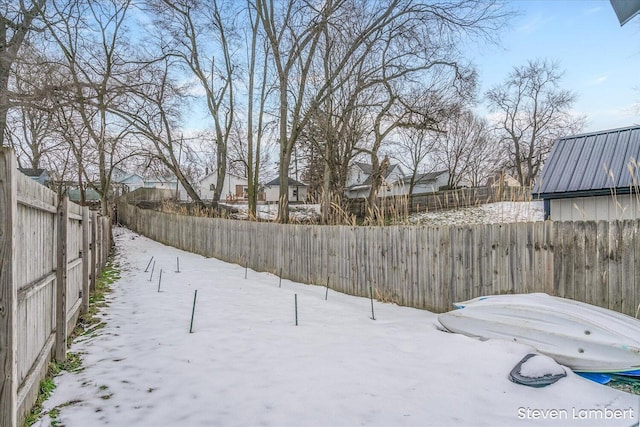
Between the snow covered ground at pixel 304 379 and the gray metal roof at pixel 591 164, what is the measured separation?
152 inches

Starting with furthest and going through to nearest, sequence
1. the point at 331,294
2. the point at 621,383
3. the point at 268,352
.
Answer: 1. the point at 331,294
2. the point at 268,352
3. the point at 621,383

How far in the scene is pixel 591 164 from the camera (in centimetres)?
681

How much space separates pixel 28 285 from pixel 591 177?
772 centimetres

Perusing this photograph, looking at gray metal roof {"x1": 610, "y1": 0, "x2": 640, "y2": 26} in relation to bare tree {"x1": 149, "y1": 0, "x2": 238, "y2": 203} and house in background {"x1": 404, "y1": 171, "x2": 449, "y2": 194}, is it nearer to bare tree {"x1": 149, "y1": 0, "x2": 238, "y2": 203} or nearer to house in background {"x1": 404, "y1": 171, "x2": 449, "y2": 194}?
bare tree {"x1": 149, "y1": 0, "x2": 238, "y2": 203}

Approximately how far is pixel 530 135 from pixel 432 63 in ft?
70.3

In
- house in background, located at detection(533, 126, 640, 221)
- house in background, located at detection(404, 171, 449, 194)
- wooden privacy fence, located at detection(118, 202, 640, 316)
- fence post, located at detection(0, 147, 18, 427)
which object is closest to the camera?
fence post, located at detection(0, 147, 18, 427)

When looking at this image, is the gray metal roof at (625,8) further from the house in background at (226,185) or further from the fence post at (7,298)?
the house in background at (226,185)

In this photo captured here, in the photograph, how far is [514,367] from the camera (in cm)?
306

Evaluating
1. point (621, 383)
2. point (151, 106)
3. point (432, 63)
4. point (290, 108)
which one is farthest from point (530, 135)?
point (621, 383)

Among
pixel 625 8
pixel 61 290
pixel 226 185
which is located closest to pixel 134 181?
pixel 226 185

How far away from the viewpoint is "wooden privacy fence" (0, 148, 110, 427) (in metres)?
1.70

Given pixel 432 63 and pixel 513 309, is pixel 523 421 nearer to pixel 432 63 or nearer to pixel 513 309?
pixel 513 309

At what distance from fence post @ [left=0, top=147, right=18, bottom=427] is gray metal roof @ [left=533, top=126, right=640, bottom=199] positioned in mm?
6828

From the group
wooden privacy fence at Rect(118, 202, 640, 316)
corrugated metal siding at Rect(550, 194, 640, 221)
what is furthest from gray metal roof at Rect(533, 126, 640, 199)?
wooden privacy fence at Rect(118, 202, 640, 316)
